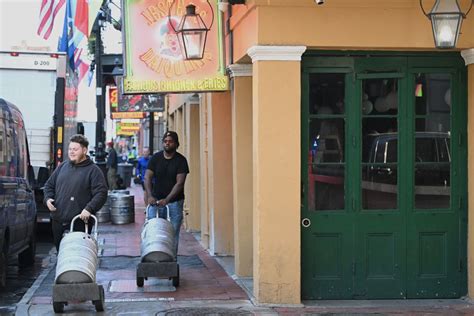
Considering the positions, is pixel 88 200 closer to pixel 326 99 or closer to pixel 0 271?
pixel 0 271

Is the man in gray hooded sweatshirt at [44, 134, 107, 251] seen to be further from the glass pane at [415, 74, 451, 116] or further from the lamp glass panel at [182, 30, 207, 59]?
the glass pane at [415, 74, 451, 116]

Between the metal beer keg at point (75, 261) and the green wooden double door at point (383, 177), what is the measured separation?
2.43m

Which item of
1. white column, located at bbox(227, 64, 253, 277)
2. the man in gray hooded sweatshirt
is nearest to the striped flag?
white column, located at bbox(227, 64, 253, 277)

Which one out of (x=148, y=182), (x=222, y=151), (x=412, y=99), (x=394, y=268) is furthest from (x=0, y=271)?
(x=412, y=99)

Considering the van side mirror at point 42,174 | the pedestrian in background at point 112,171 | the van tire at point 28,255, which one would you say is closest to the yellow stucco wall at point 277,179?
the van tire at point 28,255

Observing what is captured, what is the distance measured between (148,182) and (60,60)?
5499 mm

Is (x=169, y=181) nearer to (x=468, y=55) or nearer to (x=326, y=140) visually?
(x=326, y=140)

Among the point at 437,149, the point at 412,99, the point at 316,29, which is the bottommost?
the point at 437,149

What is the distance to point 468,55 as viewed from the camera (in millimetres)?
8953

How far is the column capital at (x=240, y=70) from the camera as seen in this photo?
1032 centimetres

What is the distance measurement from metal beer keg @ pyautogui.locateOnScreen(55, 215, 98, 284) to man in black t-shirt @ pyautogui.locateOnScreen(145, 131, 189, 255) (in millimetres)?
2390

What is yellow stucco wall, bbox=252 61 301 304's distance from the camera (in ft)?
28.3

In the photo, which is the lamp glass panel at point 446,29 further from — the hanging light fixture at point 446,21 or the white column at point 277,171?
the white column at point 277,171

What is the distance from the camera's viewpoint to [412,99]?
357 inches
